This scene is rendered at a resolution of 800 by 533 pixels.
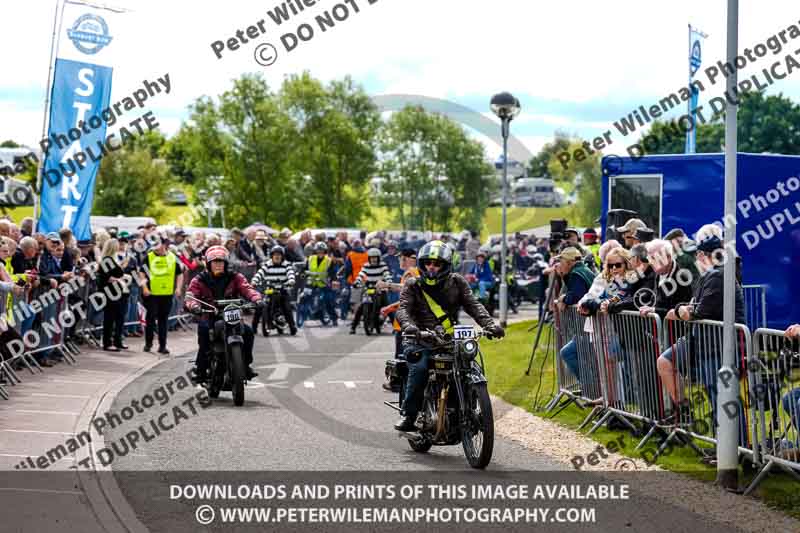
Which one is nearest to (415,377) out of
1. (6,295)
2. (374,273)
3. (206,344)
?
(206,344)

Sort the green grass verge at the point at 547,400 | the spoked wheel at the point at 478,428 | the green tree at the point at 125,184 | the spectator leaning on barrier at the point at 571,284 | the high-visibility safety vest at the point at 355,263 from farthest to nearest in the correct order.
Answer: the green tree at the point at 125,184
the high-visibility safety vest at the point at 355,263
the spectator leaning on barrier at the point at 571,284
the spoked wheel at the point at 478,428
the green grass verge at the point at 547,400

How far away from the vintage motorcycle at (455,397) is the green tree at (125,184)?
250 ft

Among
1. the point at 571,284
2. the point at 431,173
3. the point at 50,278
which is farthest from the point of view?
the point at 431,173

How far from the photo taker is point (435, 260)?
10.1 meters

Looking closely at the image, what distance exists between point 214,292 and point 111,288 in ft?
18.4

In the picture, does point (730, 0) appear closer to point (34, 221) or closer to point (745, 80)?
point (745, 80)

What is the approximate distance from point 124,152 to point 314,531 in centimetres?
8173

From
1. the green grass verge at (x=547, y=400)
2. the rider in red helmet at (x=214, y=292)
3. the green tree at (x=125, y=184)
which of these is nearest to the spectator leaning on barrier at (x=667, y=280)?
the green grass verge at (x=547, y=400)

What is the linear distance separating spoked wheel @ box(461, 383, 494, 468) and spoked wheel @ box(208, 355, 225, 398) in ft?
16.0

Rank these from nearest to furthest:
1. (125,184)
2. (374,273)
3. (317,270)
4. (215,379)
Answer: (215,379) → (374,273) → (317,270) → (125,184)

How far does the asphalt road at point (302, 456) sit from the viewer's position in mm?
7684

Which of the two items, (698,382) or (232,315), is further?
(232,315)

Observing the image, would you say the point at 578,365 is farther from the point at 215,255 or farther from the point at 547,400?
the point at 215,255

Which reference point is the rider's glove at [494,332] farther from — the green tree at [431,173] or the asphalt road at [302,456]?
the green tree at [431,173]
